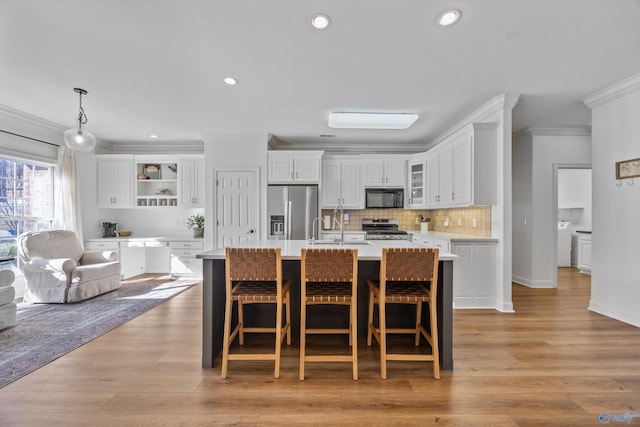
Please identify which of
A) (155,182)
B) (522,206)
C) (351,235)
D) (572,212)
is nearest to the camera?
(522,206)

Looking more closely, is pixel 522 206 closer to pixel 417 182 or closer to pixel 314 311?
pixel 417 182

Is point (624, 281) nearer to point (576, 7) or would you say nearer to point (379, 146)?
point (576, 7)

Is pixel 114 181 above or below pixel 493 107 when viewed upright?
below

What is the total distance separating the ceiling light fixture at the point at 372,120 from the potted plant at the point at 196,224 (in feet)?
10.8

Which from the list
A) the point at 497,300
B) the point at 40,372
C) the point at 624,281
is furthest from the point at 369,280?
the point at 624,281

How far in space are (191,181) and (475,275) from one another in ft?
16.6

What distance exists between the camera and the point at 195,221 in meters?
5.90

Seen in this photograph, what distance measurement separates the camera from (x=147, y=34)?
7.52 feet

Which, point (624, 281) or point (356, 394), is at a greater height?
point (624, 281)

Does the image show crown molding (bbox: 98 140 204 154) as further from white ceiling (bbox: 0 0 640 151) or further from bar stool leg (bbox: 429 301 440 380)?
bar stool leg (bbox: 429 301 440 380)

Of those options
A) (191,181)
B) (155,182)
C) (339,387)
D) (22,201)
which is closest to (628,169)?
(339,387)

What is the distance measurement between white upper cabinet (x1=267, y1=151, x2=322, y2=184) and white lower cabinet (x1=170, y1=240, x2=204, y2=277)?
1918mm

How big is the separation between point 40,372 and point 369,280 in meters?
2.64

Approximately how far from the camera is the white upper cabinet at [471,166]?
3.68 metres
